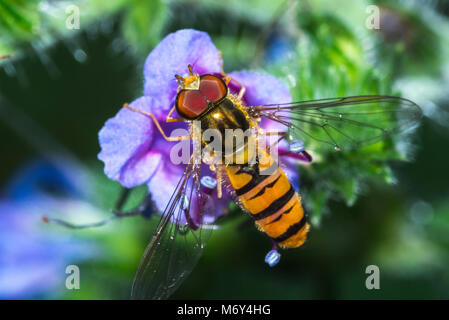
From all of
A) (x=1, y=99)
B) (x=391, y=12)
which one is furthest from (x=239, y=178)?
(x=1, y=99)

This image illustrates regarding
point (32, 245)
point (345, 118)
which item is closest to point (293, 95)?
point (345, 118)

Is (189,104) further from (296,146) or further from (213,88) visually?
(296,146)

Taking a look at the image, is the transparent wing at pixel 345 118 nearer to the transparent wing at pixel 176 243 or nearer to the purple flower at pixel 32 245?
the transparent wing at pixel 176 243

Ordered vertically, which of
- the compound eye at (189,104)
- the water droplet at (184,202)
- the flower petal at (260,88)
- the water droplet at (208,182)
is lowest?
the water droplet at (184,202)

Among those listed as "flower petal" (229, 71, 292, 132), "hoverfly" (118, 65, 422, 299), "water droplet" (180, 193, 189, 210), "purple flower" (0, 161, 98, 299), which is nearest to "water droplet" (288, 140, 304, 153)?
"hoverfly" (118, 65, 422, 299)

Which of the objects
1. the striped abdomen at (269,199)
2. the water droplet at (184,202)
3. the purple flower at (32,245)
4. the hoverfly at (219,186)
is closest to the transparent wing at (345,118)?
the hoverfly at (219,186)

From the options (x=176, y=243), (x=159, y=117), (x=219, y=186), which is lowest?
(x=176, y=243)
